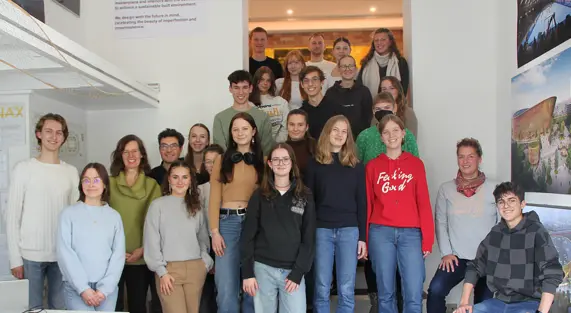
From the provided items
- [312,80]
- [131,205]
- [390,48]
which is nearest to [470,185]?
[312,80]

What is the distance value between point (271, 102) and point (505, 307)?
247 centimetres

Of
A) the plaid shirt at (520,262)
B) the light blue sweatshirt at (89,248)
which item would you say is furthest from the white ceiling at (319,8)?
the plaid shirt at (520,262)

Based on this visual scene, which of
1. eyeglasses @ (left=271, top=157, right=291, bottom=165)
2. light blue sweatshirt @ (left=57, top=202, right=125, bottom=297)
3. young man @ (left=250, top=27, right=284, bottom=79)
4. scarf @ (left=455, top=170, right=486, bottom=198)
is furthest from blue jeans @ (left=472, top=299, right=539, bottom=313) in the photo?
young man @ (left=250, top=27, right=284, bottom=79)

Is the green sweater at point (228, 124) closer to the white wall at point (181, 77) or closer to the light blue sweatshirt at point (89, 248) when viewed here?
the white wall at point (181, 77)

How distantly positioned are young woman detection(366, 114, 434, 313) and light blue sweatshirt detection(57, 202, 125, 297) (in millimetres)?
1623

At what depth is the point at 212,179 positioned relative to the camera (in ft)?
11.5

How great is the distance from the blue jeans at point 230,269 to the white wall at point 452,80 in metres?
2.11

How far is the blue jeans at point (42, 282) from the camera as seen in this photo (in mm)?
3506

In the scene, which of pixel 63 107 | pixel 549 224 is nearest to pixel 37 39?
pixel 63 107

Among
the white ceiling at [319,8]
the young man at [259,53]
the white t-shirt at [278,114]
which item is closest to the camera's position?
the white t-shirt at [278,114]

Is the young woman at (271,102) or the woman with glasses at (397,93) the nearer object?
the woman with glasses at (397,93)

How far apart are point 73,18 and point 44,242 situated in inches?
96.7

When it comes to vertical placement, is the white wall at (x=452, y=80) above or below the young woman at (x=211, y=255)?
above

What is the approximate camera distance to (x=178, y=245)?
3.53 metres
